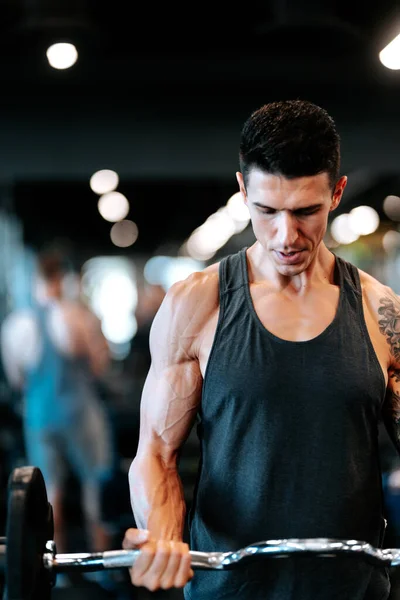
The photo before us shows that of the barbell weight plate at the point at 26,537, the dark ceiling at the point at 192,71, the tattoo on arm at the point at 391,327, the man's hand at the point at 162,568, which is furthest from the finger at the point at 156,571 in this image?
the dark ceiling at the point at 192,71

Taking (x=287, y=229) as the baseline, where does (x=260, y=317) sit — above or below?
below

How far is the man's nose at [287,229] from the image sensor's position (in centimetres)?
178

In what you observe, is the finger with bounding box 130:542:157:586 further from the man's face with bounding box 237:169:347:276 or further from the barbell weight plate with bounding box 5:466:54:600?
the man's face with bounding box 237:169:347:276

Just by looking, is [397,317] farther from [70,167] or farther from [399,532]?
[70,167]

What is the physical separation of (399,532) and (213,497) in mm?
2716

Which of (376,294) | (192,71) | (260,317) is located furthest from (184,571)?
(192,71)

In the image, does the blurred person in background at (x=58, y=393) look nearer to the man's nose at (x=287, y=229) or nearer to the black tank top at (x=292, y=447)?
the black tank top at (x=292, y=447)

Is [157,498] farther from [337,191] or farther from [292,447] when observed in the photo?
[337,191]

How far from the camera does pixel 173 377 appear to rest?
193cm

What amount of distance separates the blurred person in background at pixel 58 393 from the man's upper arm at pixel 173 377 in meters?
2.67

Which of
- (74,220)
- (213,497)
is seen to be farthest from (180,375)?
(74,220)

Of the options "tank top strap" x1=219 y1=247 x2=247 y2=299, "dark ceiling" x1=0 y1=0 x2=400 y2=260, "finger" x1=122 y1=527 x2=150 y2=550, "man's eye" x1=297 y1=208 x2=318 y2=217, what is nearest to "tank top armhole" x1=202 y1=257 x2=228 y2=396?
"tank top strap" x1=219 y1=247 x2=247 y2=299

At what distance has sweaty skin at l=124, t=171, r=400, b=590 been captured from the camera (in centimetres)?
181

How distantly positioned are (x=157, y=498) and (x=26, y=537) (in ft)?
1.49
